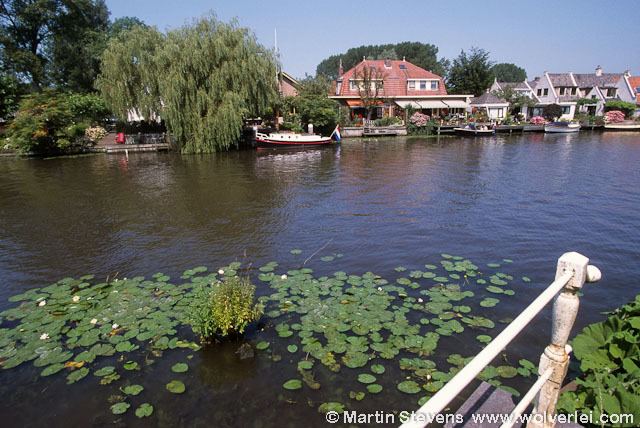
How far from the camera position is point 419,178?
21.0 meters

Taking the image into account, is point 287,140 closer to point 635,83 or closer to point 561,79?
point 561,79

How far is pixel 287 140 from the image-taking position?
115 ft

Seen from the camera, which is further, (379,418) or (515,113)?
(515,113)

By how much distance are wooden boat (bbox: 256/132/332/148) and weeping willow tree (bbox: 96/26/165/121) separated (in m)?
8.31

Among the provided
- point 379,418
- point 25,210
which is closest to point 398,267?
point 379,418

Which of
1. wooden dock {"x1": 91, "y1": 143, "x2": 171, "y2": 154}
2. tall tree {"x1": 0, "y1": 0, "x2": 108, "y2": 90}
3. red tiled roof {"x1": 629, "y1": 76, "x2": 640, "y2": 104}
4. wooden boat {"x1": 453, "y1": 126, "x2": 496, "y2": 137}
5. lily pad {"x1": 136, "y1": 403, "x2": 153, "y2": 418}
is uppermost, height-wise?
tall tree {"x1": 0, "y1": 0, "x2": 108, "y2": 90}

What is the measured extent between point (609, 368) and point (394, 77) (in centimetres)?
5084

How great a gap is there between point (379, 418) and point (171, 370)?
9.97 feet

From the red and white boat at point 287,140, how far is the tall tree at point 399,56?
6393 centimetres

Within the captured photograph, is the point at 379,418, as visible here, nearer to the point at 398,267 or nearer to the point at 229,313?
the point at 229,313

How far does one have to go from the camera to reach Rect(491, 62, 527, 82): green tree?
411 ft

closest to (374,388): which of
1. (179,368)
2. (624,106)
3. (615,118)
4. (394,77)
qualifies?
(179,368)

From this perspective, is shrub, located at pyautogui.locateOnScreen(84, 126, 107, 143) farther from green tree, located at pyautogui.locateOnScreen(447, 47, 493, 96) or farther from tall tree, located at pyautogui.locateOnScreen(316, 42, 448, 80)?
tall tree, located at pyautogui.locateOnScreen(316, 42, 448, 80)

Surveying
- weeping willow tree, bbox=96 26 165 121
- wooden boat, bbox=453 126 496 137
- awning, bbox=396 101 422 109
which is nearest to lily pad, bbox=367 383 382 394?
weeping willow tree, bbox=96 26 165 121
